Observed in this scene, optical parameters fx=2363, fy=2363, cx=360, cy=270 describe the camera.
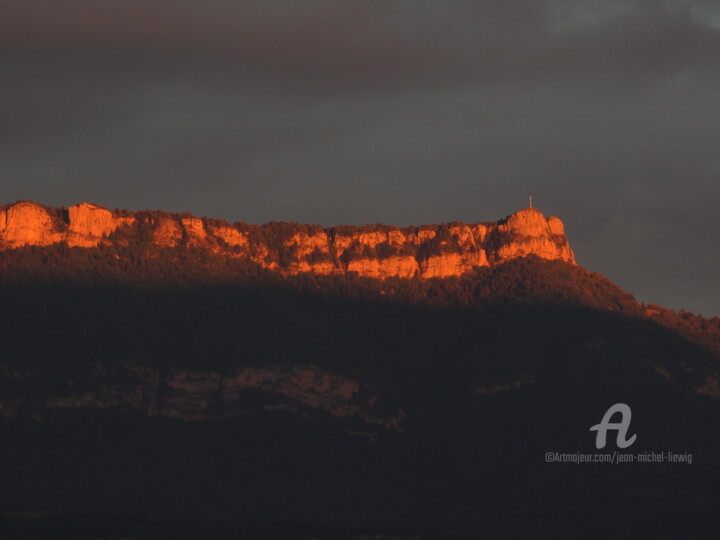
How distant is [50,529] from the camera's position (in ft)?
641

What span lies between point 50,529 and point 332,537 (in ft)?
77.7

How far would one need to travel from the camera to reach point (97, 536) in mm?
194375

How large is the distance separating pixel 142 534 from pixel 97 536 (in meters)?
4.16

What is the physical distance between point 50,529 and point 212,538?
1358 centimetres

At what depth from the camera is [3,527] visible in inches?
7682

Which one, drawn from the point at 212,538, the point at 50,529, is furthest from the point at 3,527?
the point at 212,538

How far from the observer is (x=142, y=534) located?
645 feet

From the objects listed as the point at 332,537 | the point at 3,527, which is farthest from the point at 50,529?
the point at 332,537

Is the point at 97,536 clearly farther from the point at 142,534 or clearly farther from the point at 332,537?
the point at 332,537

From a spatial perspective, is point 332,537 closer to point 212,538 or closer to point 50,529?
point 212,538

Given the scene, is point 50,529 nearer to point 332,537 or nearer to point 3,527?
point 3,527

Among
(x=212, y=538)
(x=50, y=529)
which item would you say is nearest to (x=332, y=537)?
(x=212, y=538)

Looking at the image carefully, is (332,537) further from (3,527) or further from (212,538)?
(3,527)
